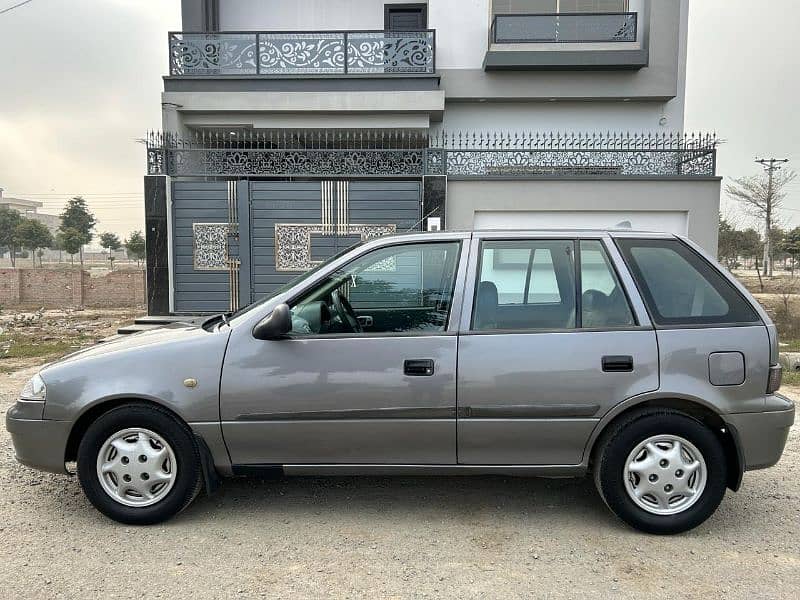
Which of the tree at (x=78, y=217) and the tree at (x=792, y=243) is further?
the tree at (x=78, y=217)

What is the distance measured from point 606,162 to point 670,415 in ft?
34.8

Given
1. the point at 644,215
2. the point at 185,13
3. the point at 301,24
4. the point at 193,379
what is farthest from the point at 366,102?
the point at 193,379

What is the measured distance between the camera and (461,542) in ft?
11.2

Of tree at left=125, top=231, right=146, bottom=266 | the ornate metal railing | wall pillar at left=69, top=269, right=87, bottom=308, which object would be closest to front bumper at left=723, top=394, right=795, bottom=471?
the ornate metal railing

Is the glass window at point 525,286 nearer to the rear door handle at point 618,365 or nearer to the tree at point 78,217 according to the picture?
the rear door handle at point 618,365

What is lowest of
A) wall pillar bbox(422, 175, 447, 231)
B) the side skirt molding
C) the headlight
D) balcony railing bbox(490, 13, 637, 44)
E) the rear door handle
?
the side skirt molding

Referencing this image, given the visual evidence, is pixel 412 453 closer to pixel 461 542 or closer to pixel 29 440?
pixel 461 542

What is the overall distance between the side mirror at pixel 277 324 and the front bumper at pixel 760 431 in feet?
8.46

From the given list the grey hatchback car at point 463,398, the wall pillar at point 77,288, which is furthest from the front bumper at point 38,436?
the wall pillar at point 77,288

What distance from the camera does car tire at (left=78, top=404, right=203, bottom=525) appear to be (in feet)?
11.3

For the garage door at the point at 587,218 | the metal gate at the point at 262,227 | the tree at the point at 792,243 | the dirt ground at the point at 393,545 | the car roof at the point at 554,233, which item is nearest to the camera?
the dirt ground at the point at 393,545

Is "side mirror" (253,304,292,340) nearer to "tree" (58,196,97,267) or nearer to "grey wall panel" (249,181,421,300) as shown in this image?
"grey wall panel" (249,181,421,300)

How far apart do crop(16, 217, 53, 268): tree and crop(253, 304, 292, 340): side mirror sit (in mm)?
48904

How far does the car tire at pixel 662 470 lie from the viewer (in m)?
3.39
